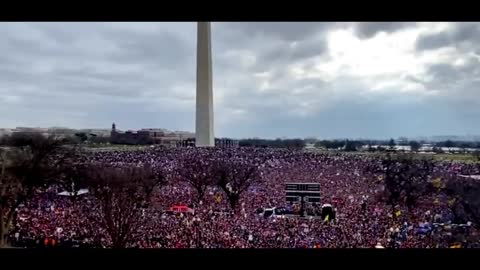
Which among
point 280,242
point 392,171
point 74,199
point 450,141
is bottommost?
point 280,242

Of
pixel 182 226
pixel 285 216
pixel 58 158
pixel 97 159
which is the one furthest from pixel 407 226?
pixel 58 158

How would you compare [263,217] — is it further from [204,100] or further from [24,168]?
[24,168]

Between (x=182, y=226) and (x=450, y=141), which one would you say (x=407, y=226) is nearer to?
(x=450, y=141)

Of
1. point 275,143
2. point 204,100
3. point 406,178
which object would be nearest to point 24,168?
point 204,100

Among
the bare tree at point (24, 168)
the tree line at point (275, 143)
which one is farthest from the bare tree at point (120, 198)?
the tree line at point (275, 143)

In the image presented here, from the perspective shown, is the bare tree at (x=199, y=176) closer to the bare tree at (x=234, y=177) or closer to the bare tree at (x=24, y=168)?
the bare tree at (x=234, y=177)

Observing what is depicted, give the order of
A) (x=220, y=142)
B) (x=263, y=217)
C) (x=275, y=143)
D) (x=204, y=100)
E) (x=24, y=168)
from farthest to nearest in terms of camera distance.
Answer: (x=204, y=100), (x=220, y=142), (x=263, y=217), (x=275, y=143), (x=24, y=168)

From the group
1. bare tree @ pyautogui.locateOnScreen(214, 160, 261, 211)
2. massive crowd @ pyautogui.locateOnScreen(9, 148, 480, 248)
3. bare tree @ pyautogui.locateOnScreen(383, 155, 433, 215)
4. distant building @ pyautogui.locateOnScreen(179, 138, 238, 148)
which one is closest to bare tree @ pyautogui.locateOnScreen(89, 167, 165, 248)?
massive crowd @ pyautogui.locateOnScreen(9, 148, 480, 248)
